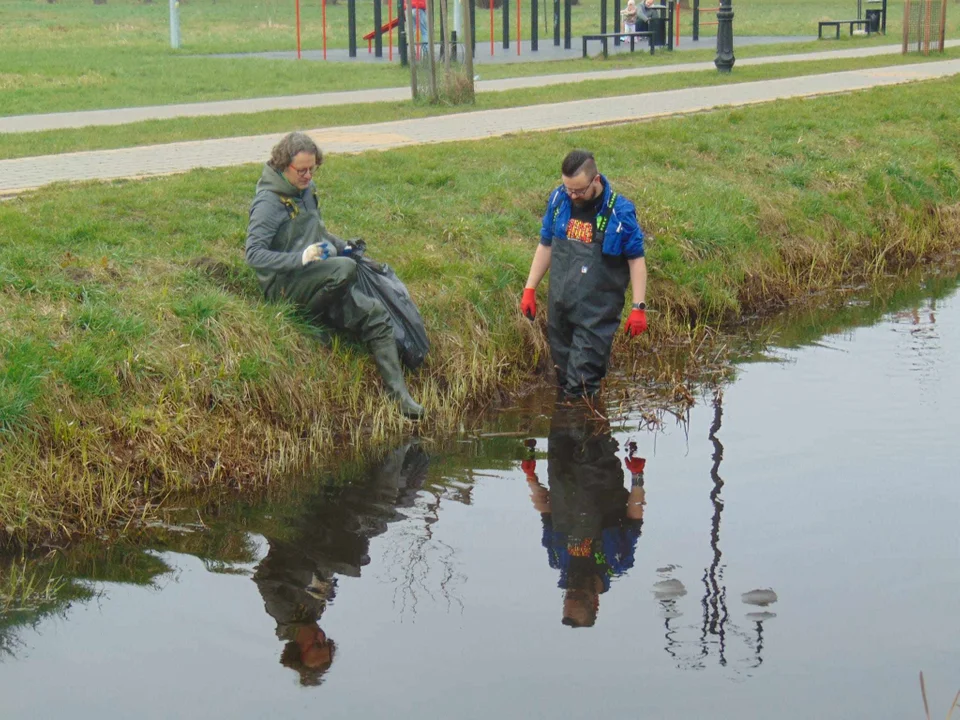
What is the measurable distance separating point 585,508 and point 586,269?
64.1 inches

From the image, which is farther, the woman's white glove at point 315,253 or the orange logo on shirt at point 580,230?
the orange logo on shirt at point 580,230

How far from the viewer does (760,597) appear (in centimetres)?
585

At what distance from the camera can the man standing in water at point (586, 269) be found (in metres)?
7.82

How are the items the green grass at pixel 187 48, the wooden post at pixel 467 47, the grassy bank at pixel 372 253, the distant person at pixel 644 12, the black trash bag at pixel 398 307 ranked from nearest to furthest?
the grassy bank at pixel 372 253 → the black trash bag at pixel 398 307 → the wooden post at pixel 467 47 → the green grass at pixel 187 48 → the distant person at pixel 644 12

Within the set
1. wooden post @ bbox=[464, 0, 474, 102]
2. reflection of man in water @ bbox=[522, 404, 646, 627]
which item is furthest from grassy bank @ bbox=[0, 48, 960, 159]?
reflection of man in water @ bbox=[522, 404, 646, 627]

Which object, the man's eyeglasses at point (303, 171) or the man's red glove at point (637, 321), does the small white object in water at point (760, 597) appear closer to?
the man's red glove at point (637, 321)

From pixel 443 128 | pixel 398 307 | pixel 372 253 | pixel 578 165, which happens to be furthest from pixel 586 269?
pixel 443 128

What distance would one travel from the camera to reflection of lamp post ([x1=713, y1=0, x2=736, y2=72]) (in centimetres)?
2058

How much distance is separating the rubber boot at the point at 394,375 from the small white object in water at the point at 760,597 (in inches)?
108

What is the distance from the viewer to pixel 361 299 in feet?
26.1

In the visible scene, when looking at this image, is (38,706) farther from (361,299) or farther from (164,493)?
(361,299)

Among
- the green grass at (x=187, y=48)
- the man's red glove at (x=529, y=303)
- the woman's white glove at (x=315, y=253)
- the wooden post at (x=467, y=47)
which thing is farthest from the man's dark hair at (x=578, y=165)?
the green grass at (x=187, y=48)

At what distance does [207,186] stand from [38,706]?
5859 millimetres

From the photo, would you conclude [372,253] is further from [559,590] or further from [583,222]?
[559,590]
